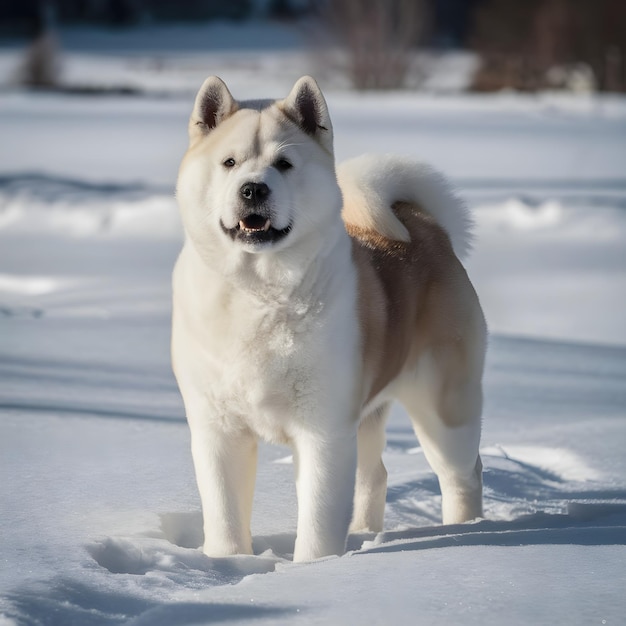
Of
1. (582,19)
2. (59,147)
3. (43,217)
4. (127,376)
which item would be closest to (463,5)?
(582,19)

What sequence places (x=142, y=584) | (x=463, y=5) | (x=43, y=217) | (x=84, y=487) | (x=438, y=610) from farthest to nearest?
(x=463, y=5) → (x=43, y=217) → (x=84, y=487) → (x=142, y=584) → (x=438, y=610)

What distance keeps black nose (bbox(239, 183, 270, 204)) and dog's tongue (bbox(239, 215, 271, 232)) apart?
0.04 metres

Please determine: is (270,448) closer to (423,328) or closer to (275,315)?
(423,328)

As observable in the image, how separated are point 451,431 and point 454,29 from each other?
32.2 meters

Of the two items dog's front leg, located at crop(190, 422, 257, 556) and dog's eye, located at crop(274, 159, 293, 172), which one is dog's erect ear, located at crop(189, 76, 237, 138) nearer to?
dog's eye, located at crop(274, 159, 293, 172)

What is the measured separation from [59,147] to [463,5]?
76.4 ft

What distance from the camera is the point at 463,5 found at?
34000mm

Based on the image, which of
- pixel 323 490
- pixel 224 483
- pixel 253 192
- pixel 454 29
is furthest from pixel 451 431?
pixel 454 29

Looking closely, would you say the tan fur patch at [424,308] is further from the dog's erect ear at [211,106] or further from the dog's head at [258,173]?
the dog's erect ear at [211,106]

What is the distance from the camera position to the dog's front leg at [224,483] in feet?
8.49

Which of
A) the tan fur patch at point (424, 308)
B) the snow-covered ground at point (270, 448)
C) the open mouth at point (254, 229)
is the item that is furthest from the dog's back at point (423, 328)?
the open mouth at point (254, 229)

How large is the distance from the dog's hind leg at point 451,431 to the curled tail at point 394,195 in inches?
16.4

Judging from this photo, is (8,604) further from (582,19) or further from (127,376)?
(582,19)

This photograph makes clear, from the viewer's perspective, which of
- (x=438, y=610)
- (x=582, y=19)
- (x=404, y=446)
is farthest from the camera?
(x=582, y=19)
